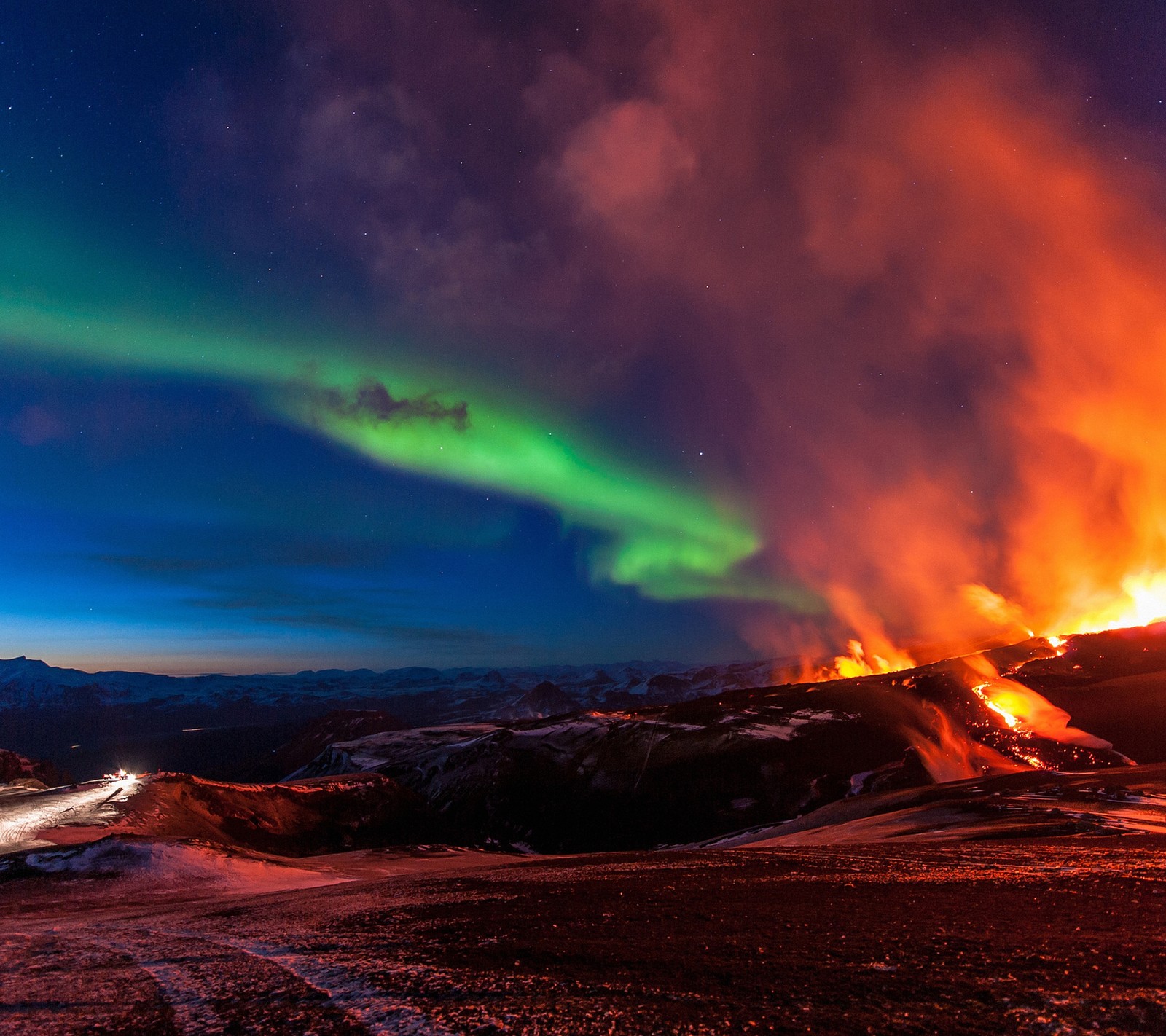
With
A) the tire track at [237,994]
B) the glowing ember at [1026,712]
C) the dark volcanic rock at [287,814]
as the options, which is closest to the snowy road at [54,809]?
the dark volcanic rock at [287,814]

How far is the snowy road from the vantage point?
2040 inches

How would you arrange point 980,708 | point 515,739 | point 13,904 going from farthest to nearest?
point 515,739, point 980,708, point 13,904

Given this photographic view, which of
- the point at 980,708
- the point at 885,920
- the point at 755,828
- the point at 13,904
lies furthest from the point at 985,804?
the point at 980,708

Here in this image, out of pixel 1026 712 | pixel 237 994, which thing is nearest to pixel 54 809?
pixel 237 994

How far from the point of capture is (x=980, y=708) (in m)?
121

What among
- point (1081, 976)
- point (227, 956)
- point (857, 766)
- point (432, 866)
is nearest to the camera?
point (1081, 976)

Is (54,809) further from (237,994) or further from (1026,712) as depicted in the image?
(1026,712)

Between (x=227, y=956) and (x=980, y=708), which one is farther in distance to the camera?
(x=980, y=708)

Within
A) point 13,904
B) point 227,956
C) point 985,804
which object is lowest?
point 13,904

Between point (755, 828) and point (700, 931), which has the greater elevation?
point (700, 931)

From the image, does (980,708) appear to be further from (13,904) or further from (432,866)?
(13,904)

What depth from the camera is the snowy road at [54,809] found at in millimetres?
51812

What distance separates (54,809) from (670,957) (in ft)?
250

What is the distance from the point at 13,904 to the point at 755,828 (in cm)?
6703
